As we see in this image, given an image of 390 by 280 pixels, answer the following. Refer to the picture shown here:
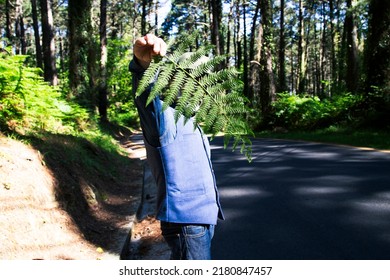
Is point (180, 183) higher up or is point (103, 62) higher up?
point (103, 62)

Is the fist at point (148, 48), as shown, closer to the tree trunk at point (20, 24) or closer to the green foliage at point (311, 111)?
the green foliage at point (311, 111)

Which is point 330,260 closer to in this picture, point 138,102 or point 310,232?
point 310,232

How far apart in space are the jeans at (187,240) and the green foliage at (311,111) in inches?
641

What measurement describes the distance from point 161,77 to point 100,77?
56.7ft

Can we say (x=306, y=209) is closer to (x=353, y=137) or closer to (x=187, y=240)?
(x=187, y=240)

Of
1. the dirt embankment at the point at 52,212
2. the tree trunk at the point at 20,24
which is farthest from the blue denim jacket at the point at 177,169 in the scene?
the tree trunk at the point at 20,24

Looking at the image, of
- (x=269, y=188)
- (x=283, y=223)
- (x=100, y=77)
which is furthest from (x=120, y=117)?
(x=283, y=223)

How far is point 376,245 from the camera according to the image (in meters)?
4.55

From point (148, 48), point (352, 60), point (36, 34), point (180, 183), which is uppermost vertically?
point (36, 34)

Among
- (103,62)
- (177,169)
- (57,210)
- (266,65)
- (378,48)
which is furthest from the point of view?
(266,65)

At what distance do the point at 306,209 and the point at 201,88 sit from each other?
483 centimetres

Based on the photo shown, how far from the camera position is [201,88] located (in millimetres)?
1785

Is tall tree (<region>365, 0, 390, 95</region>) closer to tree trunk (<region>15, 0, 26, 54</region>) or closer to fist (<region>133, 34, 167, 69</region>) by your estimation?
fist (<region>133, 34, 167, 69</region>)

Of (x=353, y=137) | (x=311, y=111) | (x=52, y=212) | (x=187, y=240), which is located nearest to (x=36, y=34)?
(x=311, y=111)
